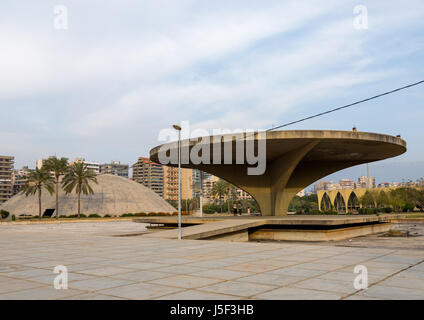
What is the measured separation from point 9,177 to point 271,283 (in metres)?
205

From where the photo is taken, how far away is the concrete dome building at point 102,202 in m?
81.4

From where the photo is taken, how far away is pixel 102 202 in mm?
83812

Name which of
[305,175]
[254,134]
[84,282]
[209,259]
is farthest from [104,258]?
[305,175]

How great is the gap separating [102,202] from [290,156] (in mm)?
61584

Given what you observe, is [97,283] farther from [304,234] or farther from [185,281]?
[304,234]

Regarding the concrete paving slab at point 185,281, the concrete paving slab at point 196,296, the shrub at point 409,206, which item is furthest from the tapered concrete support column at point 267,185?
the shrub at point 409,206

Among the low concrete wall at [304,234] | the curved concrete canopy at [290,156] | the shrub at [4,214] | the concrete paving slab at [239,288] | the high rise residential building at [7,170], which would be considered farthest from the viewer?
the high rise residential building at [7,170]

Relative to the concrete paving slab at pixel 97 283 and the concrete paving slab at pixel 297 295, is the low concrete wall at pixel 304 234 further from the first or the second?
the concrete paving slab at pixel 97 283

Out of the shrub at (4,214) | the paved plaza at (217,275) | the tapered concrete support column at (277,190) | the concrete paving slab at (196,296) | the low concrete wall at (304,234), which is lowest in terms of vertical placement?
the shrub at (4,214)

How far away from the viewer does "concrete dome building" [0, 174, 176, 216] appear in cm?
8138

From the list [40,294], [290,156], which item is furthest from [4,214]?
[40,294]

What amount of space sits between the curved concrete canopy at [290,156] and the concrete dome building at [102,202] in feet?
167

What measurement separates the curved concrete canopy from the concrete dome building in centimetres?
5097
